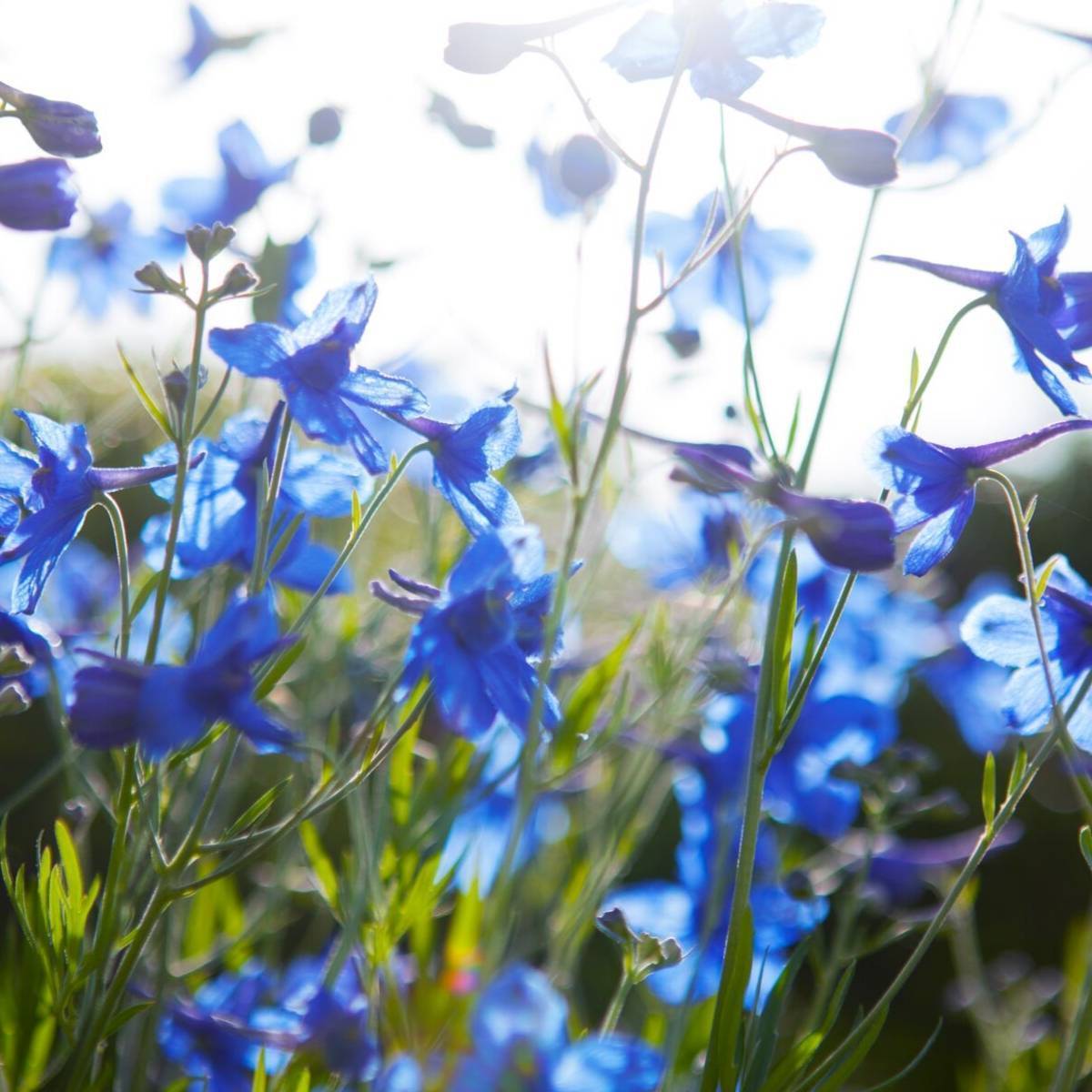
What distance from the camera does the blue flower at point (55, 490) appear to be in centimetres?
102

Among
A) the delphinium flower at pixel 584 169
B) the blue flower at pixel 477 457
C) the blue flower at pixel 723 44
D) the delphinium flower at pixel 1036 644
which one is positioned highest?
the blue flower at pixel 723 44

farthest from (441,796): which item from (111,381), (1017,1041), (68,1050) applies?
(111,381)

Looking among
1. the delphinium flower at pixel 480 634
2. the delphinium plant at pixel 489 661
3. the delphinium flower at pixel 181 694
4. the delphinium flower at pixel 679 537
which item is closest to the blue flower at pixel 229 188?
the delphinium plant at pixel 489 661

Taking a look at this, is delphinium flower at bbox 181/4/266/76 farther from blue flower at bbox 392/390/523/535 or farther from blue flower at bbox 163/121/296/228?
blue flower at bbox 392/390/523/535

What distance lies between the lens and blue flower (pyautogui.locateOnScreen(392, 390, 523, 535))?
3.48 feet

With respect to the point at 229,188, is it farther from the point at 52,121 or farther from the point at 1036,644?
the point at 1036,644

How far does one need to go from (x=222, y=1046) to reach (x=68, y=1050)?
310 millimetres

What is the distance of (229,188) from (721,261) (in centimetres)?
74

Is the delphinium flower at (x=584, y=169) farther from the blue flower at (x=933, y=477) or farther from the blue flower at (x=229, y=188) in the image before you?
the blue flower at (x=933, y=477)

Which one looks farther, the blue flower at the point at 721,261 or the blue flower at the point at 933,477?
the blue flower at the point at 721,261

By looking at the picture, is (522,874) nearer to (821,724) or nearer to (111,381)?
(821,724)

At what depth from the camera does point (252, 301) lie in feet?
5.50

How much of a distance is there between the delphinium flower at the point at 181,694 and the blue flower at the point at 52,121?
0.50 meters

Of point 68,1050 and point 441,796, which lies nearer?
point 68,1050
